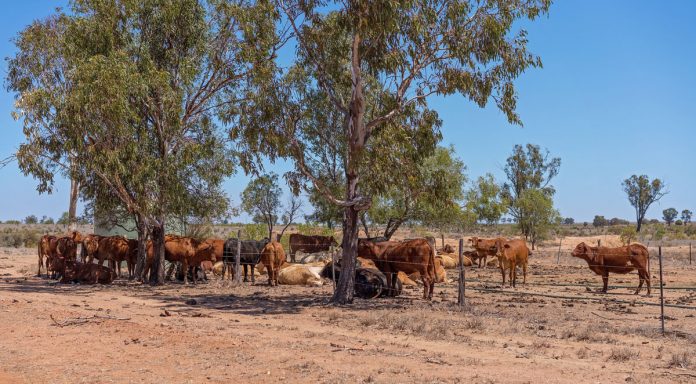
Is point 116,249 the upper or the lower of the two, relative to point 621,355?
upper

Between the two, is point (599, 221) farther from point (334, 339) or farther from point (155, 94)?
point (334, 339)

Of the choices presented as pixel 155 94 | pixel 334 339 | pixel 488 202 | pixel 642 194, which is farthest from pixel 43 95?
pixel 642 194

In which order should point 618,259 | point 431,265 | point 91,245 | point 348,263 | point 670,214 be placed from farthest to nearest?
point 670,214, point 91,245, point 618,259, point 431,265, point 348,263

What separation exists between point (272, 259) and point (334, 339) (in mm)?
9807

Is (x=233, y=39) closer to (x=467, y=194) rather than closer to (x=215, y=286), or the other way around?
(x=215, y=286)

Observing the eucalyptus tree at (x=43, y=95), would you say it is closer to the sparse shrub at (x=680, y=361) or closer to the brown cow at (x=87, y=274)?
the brown cow at (x=87, y=274)

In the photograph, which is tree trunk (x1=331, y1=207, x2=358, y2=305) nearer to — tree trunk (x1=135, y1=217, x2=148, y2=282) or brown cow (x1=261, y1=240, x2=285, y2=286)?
brown cow (x1=261, y1=240, x2=285, y2=286)

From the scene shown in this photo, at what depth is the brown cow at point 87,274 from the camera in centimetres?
2089

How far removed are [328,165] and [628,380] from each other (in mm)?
18698

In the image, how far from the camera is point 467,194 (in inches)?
1480

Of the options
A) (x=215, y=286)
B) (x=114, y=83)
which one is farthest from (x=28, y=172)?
(x=215, y=286)

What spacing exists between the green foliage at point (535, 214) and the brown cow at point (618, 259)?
25085 mm

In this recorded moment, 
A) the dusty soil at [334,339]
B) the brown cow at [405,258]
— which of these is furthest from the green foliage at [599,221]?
the brown cow at [405,258]

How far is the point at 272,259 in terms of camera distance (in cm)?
2055
